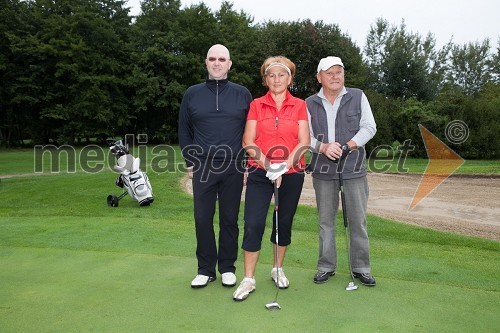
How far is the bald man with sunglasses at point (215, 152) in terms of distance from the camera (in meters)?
3.51

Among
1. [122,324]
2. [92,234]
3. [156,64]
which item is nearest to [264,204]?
[122,324]

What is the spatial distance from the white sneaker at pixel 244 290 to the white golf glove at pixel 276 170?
0.78 metres

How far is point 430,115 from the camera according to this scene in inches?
684

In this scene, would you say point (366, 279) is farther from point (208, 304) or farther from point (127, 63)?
point (127, 63)

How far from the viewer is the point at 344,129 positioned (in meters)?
3.64

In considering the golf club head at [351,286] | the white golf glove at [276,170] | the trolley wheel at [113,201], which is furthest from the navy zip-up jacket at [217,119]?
the trolley wheel at [113,201]

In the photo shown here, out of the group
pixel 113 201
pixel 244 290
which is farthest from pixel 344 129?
pixel 113 201

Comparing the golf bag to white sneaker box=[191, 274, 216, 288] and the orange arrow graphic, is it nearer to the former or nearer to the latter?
white sneaker box=[191, 274, 216, 288]

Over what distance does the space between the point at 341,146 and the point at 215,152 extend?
0.99m

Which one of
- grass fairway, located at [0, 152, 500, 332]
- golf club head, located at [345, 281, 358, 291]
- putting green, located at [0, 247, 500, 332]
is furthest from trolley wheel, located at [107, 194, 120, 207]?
golf club head, located at [345, 281, 358, 291]

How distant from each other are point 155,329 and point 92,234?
2.89 metres

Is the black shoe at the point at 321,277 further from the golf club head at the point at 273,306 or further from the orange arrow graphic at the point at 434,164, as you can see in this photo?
the orange arrow graphic at the point at 434,164

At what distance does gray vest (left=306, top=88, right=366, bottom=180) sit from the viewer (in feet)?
11.9

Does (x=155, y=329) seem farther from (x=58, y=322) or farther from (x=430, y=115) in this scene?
(x=430, y=115)
